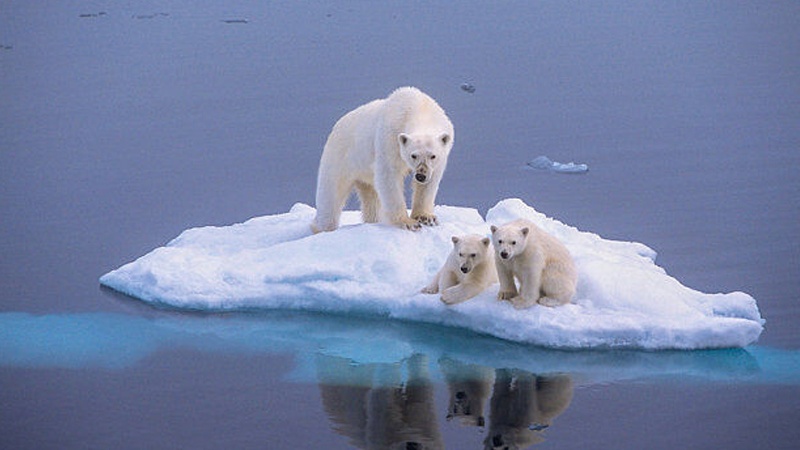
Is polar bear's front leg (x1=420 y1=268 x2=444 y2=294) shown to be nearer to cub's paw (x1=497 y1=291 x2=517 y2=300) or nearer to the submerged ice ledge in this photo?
the submerged ice ledge

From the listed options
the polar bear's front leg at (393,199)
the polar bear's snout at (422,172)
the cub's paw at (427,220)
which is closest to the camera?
the polar bear's snout at (422,172)

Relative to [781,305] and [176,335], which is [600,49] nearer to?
[781,305]

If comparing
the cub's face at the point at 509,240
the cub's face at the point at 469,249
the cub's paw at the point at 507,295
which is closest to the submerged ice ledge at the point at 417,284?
the cub's paw at the point at 507,295

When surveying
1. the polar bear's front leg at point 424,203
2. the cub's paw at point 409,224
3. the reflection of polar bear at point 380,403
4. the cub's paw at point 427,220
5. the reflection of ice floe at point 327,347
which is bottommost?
the reflection of polar bear at point 380,403

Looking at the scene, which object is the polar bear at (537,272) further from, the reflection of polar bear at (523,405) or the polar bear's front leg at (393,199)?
the polar bear's front leg at (393,199)

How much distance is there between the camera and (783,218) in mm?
9594

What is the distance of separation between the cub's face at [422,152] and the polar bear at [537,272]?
3.39 ft

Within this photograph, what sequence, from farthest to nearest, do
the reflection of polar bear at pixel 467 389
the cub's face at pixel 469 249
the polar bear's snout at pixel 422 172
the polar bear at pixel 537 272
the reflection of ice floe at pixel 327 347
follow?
1. the polar bear's snout at pixel 422 172
2. the cub's face at pixel 469 249
3. the polar bear at pixel 537 272
4. the reflection of ice floe at pixel 327 347
5. the reflection of polar bear at pixel 467 389

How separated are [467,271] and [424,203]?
1.47 meters

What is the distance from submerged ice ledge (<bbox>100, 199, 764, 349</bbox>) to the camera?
697 centimetres

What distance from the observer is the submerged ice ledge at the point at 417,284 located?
6969 mm

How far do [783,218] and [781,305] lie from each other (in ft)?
6.61

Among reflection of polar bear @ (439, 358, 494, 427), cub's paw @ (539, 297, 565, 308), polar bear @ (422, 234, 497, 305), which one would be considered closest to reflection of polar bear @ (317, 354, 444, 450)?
reflection of polar bear @ (439, 358, 494, 427)

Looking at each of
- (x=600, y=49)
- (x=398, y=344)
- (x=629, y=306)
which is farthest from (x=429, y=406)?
(x=600, y=49)
